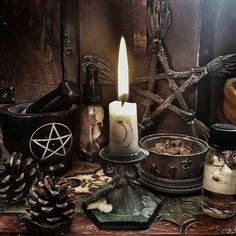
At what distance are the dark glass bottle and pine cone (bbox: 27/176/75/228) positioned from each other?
27cm

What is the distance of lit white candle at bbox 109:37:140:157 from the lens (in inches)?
23.0

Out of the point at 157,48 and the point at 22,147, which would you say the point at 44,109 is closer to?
the point at 22,147

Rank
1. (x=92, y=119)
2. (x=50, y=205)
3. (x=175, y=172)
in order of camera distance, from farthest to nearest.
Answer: (x=92, y=119) → (x=175, y=172) → (x=50, y=205)

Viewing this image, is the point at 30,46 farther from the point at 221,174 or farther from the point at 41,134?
the point at 221,174

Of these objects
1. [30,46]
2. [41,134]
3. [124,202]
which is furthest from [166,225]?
[30,46]

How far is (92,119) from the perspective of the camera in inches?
33.0

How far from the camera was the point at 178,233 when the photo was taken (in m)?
0.58

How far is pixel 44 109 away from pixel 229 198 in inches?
15.8

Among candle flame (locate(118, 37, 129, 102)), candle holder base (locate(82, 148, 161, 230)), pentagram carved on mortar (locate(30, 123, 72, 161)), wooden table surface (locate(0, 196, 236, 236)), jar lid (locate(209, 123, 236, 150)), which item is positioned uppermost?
candle flame (locate(118, 37, 129, 102))

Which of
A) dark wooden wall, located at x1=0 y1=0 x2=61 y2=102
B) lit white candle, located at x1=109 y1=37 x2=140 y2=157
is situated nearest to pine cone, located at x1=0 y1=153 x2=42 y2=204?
lit white candle, located at x1=109 y1=37 x2=140 y2=157

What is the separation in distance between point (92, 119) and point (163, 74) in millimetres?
199

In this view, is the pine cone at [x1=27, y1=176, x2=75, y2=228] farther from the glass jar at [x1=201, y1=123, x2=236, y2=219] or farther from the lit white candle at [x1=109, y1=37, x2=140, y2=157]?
the glass jar at [x1=201, y1=123, x2=236, y2=219]

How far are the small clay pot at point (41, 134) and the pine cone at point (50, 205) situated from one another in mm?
155

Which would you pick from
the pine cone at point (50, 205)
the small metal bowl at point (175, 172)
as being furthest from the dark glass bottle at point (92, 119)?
the pine cone at point (50, 205)
